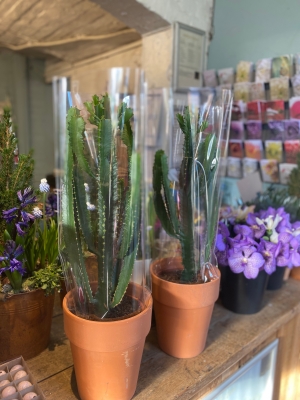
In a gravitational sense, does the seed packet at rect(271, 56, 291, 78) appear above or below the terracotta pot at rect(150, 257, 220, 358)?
above

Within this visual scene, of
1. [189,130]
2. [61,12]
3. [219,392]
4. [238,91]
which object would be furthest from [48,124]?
[219,392]

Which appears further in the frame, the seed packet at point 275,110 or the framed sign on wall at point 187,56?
the framed sign on wall at point 187,56

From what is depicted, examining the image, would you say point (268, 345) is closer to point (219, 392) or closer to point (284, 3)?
point (219, 392)

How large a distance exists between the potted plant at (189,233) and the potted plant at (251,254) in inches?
4.2

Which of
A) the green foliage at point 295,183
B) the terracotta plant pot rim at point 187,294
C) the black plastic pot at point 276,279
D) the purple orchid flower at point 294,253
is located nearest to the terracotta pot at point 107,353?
the terracotta plant pot rim at point 187,294

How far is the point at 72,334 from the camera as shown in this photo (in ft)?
1.80

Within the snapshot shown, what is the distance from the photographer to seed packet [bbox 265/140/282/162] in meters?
1.15

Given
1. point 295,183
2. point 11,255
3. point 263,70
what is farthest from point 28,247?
point 263,70

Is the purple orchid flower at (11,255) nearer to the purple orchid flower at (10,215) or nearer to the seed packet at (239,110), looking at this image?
the purple orchid flower at (10,215)

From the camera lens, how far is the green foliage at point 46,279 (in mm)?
646

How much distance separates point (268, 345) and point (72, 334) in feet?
1.88

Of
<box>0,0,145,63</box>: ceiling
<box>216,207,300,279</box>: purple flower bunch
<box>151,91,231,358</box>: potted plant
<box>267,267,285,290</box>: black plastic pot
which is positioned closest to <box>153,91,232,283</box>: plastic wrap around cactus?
<box>151,91,231,358</box>: potted plant

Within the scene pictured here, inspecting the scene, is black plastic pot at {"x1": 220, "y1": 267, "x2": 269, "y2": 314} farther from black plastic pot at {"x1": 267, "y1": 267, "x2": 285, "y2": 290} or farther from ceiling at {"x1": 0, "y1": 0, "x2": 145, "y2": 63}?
ceiling at {"x1": 0, "y1": 0, "x2": 145, "y2": 63}

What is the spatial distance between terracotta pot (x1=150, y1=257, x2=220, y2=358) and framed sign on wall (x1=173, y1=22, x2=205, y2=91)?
891 mm
